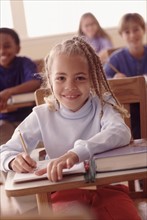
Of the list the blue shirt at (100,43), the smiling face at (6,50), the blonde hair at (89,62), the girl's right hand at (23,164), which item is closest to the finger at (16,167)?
the girl's right hand at (23,164)

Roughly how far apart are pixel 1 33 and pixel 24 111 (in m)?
0.58

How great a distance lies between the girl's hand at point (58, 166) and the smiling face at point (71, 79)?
0.31 m

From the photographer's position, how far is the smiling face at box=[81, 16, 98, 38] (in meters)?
4.48

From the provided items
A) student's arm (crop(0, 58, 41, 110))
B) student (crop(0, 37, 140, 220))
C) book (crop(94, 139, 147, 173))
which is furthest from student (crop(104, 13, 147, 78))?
book (crop(94, 139, 147, 173))

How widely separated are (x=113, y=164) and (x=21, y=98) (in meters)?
1.46

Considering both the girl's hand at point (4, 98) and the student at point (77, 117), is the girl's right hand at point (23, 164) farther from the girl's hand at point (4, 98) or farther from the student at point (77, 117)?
the girl's hand at point (4, 98)

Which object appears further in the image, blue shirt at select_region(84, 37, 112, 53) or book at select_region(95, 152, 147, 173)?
blue shirt at select_region(84, 37, 112, 53)

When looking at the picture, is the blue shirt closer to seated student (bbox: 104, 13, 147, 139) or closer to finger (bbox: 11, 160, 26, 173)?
seated student (bbox: 104, 13, 147, 139)

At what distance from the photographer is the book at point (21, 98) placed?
230 centimetres

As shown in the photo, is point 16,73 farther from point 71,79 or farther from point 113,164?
point 113,164

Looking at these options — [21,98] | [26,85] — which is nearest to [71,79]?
[21,98]

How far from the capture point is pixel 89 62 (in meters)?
1.31

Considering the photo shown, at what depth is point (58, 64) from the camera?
1.29m

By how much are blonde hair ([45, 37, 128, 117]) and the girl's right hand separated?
342 mm
